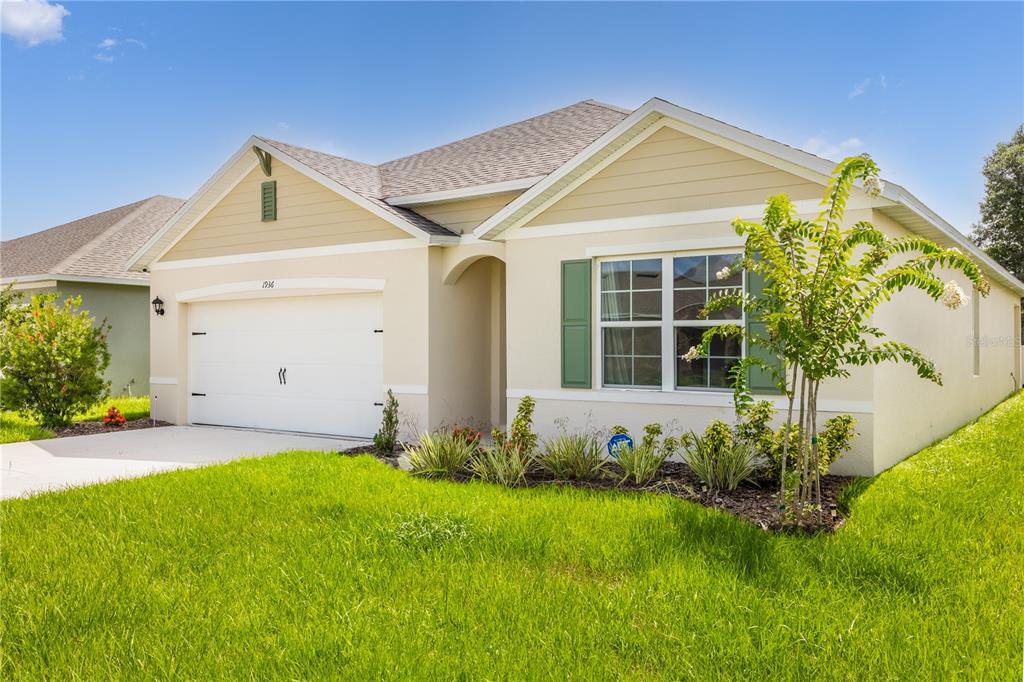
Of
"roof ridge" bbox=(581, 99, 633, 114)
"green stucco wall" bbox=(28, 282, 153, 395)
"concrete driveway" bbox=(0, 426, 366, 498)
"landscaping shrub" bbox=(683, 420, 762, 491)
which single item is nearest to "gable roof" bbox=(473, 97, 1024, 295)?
"landscaping shrub" bbox=(683, 420, 762, 491)

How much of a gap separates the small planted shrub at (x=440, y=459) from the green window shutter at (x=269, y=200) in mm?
5953

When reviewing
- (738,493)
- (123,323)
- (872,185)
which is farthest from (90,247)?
(872,185)

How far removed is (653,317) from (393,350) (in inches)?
170

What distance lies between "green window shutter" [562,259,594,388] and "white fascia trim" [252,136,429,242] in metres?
2.52

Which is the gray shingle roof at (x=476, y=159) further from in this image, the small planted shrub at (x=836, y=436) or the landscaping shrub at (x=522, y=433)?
the small planted shrub at (x=836, y=436)

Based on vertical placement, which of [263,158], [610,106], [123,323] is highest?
[610,106]

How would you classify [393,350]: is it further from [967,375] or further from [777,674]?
[967,375]

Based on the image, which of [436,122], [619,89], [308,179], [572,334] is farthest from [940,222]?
[436,122]

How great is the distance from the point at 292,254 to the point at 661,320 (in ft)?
22.1

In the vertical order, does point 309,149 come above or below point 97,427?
above

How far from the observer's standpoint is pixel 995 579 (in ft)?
15.6

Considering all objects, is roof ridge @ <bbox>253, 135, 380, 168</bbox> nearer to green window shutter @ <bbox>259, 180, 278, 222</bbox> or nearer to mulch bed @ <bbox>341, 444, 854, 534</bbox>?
green window shutter @ <bbox>259, 180, 278, 222</bbox>

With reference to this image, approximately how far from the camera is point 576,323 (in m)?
9.27

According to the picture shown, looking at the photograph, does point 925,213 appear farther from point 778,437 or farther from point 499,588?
point 499,588
